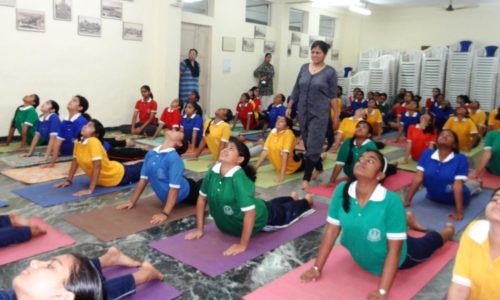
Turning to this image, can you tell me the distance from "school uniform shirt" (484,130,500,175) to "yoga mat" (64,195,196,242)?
120 inches

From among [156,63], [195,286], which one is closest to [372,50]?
[156,63]

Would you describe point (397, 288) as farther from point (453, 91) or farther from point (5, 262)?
A: point (453, 91)

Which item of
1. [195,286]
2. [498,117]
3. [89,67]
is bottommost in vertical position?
[195,286]

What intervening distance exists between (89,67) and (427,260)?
5607 millimetres

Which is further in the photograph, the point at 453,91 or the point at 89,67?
the point at 453,91

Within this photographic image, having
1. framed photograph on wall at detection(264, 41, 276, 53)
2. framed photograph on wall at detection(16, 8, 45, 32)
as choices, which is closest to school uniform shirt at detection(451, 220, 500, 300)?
framed photograph on wall at detection(16, 8, 45, 32)

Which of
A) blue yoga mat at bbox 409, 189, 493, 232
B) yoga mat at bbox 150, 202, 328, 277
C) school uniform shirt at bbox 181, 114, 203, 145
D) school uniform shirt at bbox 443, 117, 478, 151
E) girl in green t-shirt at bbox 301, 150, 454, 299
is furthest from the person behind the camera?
school uniform shirt at bbox 443, 117, 478, 151

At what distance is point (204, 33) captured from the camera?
26.8ft

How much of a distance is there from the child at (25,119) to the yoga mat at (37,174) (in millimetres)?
933

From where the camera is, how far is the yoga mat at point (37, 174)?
4.05 meters

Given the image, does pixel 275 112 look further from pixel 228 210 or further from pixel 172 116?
pixel 228 210

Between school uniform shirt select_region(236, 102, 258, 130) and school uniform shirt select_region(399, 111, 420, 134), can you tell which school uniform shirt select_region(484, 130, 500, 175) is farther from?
school uniform shirt select_region(236, 102, 258, 130)

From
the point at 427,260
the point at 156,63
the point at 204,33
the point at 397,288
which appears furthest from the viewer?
the point at 204,33

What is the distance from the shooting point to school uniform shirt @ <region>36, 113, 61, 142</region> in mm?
4555
